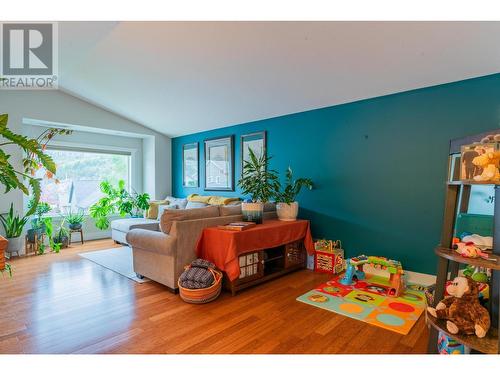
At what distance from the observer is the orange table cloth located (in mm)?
2723

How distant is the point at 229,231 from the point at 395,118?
2463 mm

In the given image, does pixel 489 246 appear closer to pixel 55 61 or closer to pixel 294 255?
pixel 294 255

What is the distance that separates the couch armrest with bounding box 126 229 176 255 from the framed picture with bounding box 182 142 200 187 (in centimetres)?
282

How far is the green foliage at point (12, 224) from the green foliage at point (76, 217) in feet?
3.14

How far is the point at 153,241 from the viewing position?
2.90 meters

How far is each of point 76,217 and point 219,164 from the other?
3.02 m

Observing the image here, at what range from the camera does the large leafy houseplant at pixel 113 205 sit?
5.57m

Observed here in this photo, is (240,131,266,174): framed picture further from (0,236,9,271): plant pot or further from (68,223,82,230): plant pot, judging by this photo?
(0,236,9,271): plant pot

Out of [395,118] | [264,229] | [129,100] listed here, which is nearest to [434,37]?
[395,118]

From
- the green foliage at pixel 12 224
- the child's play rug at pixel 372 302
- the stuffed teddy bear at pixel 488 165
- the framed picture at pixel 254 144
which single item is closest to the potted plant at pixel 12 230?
the green foliage at pixel 12 224

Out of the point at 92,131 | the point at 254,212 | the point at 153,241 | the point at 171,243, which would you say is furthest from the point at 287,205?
the point at 92,131

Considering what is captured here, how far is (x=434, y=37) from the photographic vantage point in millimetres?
2338

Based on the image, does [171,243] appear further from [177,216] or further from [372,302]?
[372,302]

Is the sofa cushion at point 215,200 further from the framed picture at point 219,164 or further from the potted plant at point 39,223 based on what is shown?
the potted plant at point 39,223
